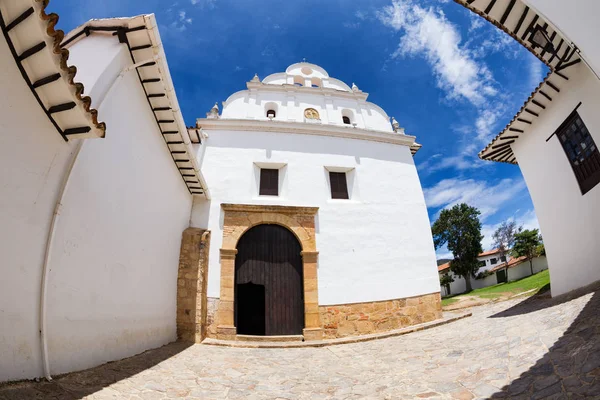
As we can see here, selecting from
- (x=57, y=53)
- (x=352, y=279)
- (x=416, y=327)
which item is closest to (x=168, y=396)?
(x=57, y=53)

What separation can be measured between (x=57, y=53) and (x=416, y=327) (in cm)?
836

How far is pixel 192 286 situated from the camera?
693 cm

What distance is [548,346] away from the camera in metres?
3.33

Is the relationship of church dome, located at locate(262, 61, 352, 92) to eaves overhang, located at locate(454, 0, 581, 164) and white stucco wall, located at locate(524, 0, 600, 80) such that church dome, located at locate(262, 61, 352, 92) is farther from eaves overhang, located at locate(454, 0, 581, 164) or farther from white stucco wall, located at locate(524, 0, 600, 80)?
white stucco wall, located at locate(524, 0, 600, 80)

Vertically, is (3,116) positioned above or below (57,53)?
below

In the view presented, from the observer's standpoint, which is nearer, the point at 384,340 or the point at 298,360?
the point at 298,360

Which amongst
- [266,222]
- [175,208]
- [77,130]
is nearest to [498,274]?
[266,222]

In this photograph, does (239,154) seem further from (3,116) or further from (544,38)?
(544,38)

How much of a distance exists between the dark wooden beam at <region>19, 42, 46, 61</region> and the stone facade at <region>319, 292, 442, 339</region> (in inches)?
283

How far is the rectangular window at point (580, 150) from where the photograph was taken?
6.31m

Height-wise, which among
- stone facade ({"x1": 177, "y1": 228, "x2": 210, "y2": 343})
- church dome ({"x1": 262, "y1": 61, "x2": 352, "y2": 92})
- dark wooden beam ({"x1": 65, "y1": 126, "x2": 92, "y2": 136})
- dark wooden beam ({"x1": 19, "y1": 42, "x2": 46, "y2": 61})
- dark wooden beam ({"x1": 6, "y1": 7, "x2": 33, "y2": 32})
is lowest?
stone facade ({"x1": 177, "y1": 228, "x2": 210, "y2": 343})

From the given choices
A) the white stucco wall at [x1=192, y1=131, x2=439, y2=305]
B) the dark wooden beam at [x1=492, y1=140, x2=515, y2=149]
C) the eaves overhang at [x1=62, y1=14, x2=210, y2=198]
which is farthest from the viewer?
the dark wooden beam at [x1=492, y1=140, x2=515, y2=149]

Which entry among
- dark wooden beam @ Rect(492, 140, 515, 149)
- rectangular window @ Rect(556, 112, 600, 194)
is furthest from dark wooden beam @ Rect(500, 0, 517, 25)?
dark wooden beam @ Rect(492, 140, 515, 149)

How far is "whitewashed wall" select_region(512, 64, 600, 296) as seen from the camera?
626cm
